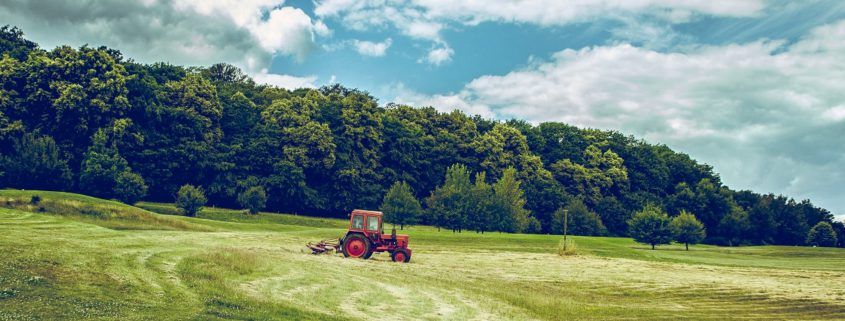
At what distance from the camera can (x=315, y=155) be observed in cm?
9006

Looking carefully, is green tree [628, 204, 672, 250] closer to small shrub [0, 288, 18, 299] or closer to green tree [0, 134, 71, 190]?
green tree [0, 134, 71, 190]

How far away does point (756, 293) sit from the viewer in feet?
100

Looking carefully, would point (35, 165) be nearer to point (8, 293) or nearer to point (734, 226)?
point (8, 293)

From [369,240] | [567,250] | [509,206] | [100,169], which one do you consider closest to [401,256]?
[369,240]

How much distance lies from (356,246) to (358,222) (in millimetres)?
1466

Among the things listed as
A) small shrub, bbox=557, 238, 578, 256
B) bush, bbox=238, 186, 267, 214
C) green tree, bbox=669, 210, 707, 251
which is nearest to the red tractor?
small shrub, bbox=557, 238, 578, 256

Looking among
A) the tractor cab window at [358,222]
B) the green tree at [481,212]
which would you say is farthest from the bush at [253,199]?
the tractor cab window at [358,222]

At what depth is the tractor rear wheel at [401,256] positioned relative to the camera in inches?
1491

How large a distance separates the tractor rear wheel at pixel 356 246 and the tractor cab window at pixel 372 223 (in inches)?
32.0

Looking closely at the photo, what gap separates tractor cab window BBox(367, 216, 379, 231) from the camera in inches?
1521

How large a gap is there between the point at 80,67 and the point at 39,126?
807 centimetres

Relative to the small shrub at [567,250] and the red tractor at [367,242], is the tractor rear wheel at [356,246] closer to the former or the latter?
the red tractor at [367,242]

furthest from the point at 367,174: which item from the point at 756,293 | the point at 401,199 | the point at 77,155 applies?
the point at 756,293

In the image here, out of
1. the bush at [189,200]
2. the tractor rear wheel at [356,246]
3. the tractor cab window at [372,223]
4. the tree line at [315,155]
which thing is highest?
the tree line at [315,155]
